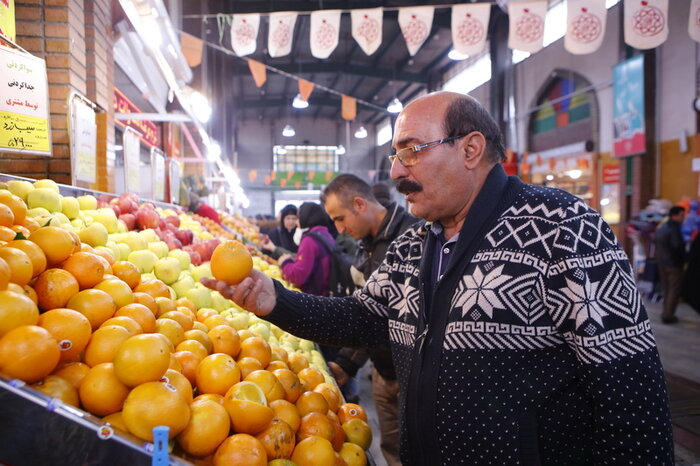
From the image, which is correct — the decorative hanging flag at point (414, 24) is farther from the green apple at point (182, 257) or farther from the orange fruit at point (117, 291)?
the orange fruit at point (117, 291)

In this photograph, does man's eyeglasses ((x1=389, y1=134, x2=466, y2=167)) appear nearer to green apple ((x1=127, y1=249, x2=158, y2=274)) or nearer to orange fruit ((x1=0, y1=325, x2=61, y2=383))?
orange fruit ((x1=0, y1=325, x2=61, y2=383))

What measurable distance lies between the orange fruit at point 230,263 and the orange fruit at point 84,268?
0.36m

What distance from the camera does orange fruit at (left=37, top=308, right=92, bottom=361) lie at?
1093 mm

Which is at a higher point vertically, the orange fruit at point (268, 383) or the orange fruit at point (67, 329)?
the orange fruit at point (67, 329)

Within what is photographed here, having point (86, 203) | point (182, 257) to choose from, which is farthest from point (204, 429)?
point (86, 203)

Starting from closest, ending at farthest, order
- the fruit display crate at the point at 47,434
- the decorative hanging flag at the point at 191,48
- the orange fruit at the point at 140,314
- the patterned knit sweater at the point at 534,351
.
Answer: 1. the fruit display crate at the point at 47,434
2. the patterned knit sweater at the point at 534,351
3. the orange fruit at the point at 140,314
4. the decorative hanging flag at the point at 191,48

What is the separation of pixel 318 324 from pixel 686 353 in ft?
19.9

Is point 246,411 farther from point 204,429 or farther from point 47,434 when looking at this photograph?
point 47,434

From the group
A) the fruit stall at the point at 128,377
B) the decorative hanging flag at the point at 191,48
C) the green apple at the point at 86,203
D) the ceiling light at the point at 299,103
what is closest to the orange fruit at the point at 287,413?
the fruit stall at the point at 128,377

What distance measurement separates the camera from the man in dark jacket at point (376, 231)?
2.77m

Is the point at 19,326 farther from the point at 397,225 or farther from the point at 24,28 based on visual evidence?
the point at 24,28

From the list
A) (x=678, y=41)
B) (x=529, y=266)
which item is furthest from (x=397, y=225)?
(x=678, y=41)

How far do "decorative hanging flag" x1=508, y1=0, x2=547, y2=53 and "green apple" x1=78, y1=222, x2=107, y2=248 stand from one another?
569cm

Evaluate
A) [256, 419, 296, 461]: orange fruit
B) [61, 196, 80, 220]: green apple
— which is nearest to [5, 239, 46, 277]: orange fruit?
[256, 419, 296, 461]: orange fruit
